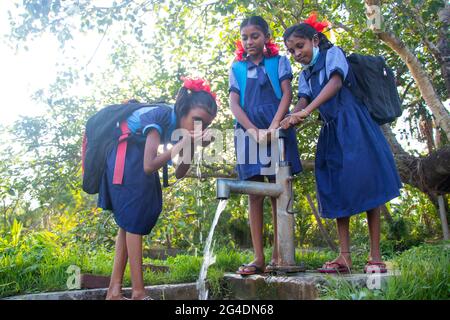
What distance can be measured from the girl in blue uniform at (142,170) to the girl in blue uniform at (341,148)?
0.53 meters

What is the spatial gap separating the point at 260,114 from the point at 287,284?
1.03 metres

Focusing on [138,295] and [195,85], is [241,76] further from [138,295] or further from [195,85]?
[138,295]

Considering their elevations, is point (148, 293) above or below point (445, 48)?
below

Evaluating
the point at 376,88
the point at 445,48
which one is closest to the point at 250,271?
the point at 376,88

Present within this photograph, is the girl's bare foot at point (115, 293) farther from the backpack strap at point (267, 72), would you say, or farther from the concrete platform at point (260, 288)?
the backpack strap at point (267, 72)

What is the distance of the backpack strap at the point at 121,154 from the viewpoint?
2.47 m

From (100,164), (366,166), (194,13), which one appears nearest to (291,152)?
(366,166)

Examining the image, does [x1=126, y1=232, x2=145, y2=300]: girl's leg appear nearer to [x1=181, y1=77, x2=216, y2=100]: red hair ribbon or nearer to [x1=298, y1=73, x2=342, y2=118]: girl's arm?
[x1=181, y1=77, x2=216, y2=100]: red hair ribbon

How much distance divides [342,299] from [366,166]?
89cm

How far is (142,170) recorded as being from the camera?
8.24ft

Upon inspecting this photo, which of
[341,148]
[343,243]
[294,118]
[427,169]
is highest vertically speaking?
[427,169]

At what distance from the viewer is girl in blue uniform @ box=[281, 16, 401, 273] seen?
2.56m
